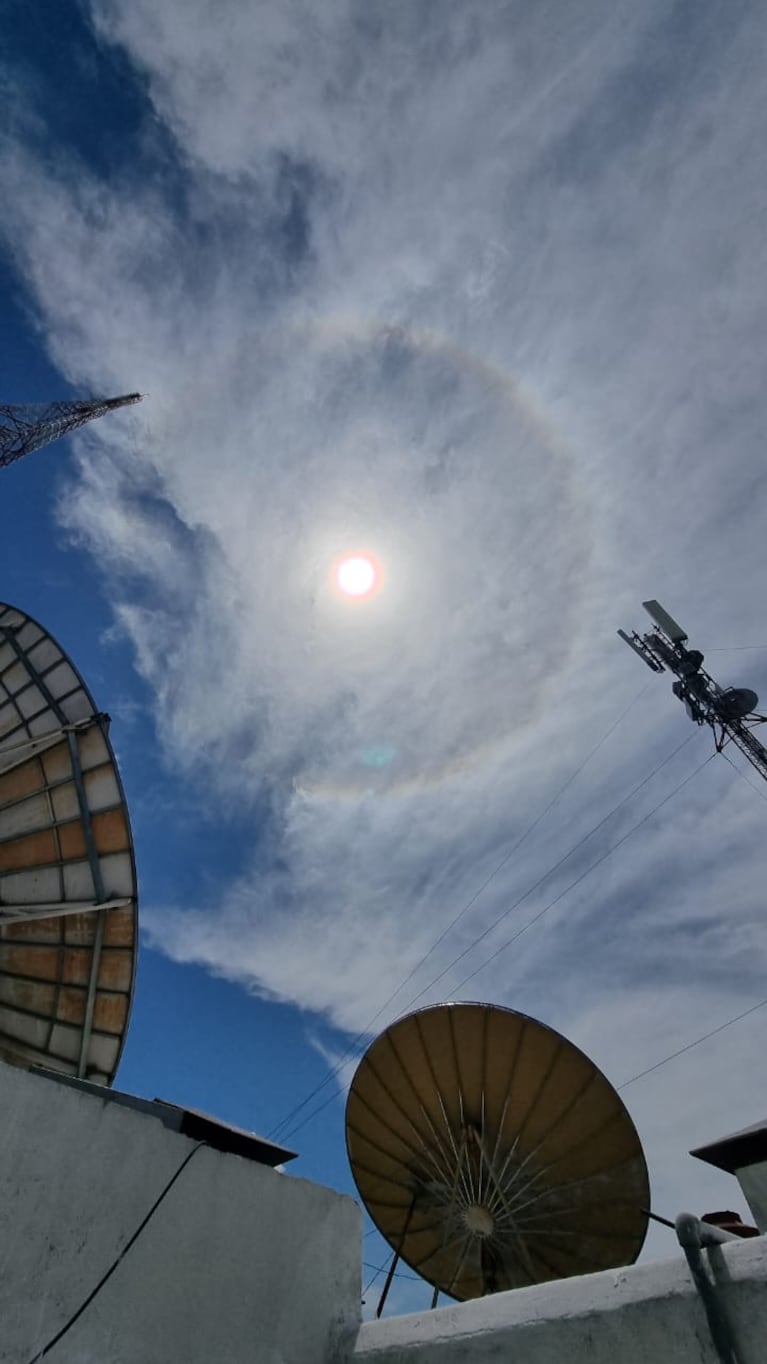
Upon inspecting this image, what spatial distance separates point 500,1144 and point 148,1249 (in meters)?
7.52

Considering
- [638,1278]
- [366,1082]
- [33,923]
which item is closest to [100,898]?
[33,923]

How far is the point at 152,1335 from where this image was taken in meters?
4.59

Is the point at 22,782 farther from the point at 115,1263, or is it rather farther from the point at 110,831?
the point at 115,1263

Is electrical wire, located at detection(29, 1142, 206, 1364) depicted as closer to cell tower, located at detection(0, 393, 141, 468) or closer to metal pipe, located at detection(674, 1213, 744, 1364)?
metal pipe, located at detection(674, 1213, 744, 1364)

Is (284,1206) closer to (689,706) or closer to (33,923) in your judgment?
(33,923)

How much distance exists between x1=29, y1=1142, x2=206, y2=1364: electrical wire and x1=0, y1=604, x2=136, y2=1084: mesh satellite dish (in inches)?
279

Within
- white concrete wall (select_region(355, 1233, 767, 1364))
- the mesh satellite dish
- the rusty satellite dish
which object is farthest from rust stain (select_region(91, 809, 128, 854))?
white concrete wall (select_region(355, 1233, 767, 1364))

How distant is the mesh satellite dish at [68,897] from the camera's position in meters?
11.8

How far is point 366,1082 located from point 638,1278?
7.69 metres

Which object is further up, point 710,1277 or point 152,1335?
point 152,1335

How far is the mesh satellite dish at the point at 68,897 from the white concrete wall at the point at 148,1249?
7.13 m

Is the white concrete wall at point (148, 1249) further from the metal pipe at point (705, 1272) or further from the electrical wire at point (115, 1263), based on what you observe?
the metal pipe at point (705, 1272)

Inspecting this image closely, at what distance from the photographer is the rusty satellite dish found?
33.6 feet

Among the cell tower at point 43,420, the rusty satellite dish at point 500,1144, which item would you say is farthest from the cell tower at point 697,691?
the cell tower at point 43,420
